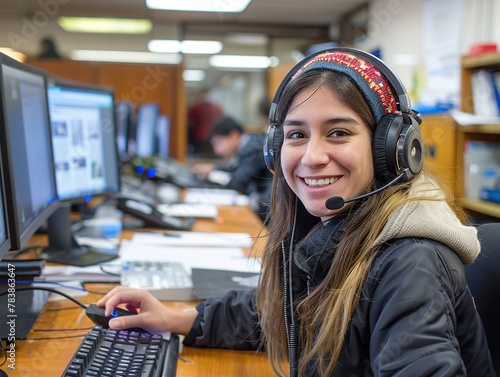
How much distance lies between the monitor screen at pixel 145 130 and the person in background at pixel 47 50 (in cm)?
377

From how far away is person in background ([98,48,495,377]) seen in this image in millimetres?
705

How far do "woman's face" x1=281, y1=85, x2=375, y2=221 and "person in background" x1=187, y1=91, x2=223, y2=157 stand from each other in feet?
22.0

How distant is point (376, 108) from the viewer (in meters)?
0.89

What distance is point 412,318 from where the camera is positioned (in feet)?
2.23

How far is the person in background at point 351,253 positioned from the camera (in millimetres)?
705

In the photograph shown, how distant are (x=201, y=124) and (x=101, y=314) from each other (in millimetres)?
6869

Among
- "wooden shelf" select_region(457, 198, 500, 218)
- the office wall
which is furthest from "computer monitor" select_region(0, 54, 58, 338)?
the office wall

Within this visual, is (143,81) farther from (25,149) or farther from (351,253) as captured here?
(351,253)

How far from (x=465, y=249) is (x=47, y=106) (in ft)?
3.62

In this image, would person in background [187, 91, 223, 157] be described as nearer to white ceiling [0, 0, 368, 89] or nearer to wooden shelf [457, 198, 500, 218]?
white ceiling [0, 0, 368, 89]

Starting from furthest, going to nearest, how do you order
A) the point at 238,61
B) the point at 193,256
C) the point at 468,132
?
1. the point at 238,61
2. the point at 468,132
3. the point at 193,256

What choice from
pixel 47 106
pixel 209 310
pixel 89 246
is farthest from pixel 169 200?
pixel 209 310

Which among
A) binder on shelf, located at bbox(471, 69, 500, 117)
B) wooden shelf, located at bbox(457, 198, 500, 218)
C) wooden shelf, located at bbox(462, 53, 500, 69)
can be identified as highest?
wooden shelf, located at bbox(462, 53, 500, 69)

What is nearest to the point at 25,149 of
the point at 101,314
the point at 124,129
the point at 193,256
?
the point at 101,314
